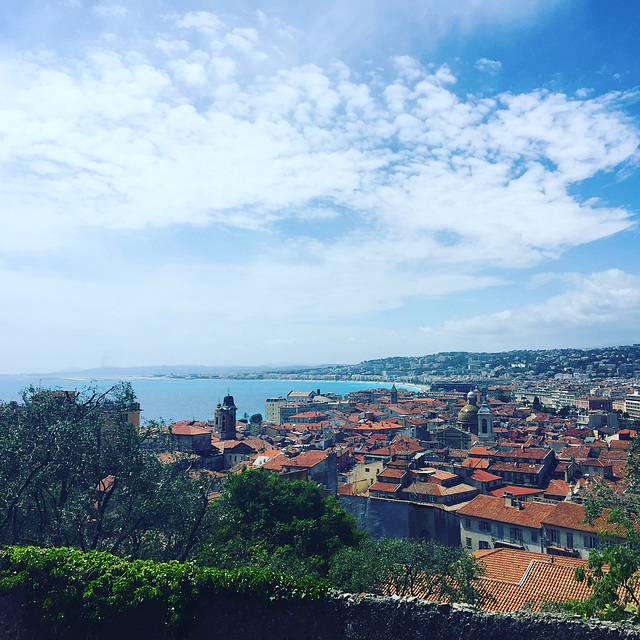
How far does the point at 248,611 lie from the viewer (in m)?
11.5

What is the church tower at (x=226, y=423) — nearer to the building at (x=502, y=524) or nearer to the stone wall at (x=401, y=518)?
the stone wall at (x=401, y=518)

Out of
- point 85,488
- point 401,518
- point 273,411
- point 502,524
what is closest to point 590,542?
point 502,524

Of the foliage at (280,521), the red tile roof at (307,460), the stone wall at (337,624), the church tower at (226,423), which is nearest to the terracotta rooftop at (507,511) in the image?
the foliage at (280,521)

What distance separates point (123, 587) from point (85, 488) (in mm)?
7260

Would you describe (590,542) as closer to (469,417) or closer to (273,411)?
(469,417)

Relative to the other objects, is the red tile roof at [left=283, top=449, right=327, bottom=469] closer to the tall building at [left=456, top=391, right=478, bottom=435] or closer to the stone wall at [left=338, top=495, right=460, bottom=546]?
the stone wall at [left=338, top=495, right=460, bottom=546]

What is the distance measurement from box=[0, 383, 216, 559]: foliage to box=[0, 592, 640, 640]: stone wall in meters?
4.01

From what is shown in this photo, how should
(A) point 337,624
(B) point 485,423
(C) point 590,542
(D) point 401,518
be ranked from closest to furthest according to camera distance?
1. (A) point 337,624
2. (C) point 590,542
3. (D) point 401,518
4. (B) point 485,423

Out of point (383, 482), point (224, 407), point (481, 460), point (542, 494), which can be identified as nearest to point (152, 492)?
point (383, 482)

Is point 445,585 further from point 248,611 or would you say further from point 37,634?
point 37,634

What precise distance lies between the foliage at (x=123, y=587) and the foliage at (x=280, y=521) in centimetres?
683

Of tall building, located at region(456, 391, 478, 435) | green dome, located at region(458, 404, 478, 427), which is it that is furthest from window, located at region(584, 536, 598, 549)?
green dome, located at region(458, 404, 478, 427)

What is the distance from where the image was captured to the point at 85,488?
58.6 feet

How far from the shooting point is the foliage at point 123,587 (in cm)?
1148
